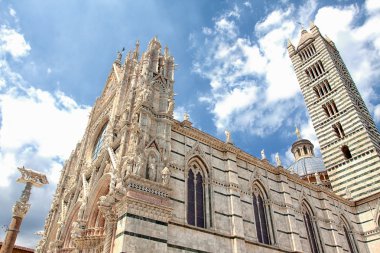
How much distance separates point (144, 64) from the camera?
16.2 meters

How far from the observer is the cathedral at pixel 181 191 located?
1141cm

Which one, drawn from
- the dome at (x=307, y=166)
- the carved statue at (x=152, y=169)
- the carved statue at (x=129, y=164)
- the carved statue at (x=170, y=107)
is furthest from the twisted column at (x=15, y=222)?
the dome at (x=307, y=166)

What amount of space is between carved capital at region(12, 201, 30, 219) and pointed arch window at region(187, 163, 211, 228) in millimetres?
7894

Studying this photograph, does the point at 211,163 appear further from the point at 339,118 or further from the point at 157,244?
the point at 339,118

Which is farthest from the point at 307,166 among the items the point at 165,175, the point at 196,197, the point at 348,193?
the point at 165,175

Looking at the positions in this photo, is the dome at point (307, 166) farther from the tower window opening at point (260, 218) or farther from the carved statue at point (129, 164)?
the carved statue at point (129, 164)

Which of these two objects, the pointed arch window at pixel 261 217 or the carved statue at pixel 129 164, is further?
the pointed arch window at pixel 261 217

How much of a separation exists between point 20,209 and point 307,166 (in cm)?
3201

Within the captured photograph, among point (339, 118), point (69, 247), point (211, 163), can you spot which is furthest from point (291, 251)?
point (339, 118)

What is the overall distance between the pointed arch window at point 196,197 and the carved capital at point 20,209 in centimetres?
789

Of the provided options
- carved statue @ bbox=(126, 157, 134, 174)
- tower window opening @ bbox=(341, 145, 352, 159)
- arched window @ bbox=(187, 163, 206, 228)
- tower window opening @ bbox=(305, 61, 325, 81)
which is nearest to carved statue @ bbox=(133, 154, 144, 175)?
carved statue @ bbox=(126, 157, 134, 174)

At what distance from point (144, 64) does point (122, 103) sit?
316cm

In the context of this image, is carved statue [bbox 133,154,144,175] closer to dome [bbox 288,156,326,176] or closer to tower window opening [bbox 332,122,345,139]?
tower window opening [bbox 332,122,345,139]

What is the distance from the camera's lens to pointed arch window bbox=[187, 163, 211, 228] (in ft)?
42.5
